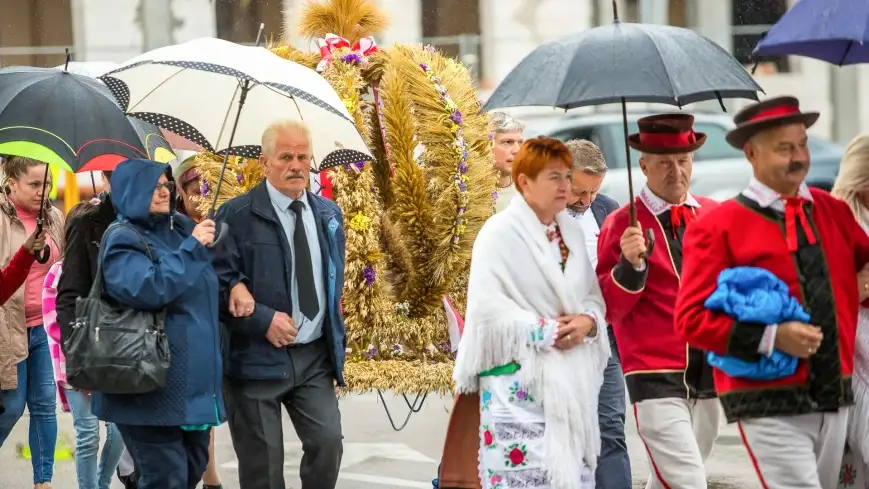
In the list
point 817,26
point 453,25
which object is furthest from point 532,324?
point 453,25

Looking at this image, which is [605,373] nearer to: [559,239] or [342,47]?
[559,239]

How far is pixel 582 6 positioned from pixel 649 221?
563 inches

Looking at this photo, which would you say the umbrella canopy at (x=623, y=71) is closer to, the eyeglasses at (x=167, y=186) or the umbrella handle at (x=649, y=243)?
the umbrella handle at (x=649, y=243)

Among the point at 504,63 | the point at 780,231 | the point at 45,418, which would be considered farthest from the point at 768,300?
the point at 504,63

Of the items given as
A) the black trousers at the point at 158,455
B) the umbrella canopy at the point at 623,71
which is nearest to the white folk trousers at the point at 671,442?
the umbrella canopy at the point at 623,71

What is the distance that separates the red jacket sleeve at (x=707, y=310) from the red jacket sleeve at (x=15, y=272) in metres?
3.16

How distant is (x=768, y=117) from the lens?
462 centimetres

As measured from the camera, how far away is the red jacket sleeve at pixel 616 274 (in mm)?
5305

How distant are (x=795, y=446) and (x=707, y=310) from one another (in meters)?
0.51

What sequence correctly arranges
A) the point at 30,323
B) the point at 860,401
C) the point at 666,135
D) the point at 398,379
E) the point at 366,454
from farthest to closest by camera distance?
the point at 366,454
the point at 30,323
the point at 398,379
the point at 666,135
the point at 860,401

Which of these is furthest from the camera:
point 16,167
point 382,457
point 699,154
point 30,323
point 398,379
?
point 699,154

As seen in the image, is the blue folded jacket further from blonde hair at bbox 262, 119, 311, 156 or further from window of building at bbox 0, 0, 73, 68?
window of building at bbox 0, 0, 73, 68

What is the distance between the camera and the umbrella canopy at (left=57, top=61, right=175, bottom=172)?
627 cm

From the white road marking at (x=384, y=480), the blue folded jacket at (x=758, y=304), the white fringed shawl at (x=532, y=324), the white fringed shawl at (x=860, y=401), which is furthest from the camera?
the white road marking at (x=384, y=480)
